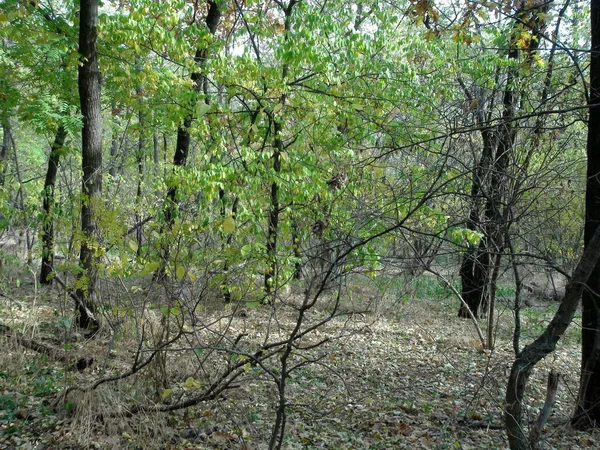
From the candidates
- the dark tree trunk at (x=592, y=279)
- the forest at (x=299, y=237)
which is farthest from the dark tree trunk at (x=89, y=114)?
the dark tree trunk at (x=592, y=279)

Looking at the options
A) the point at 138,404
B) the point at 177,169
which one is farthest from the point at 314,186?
the point at 138,404

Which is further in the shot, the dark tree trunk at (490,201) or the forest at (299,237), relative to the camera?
the dark tree trunk at (490,201)

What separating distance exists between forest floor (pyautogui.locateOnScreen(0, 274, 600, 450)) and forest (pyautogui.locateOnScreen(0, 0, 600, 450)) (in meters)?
0.03

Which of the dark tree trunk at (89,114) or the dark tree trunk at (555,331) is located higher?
the dark tree trunk at (89,114)

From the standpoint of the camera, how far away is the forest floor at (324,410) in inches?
152

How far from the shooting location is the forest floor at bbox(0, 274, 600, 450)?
152 inches

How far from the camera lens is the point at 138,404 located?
394cm

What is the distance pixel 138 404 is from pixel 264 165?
4029mm

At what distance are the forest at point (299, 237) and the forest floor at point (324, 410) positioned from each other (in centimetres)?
3

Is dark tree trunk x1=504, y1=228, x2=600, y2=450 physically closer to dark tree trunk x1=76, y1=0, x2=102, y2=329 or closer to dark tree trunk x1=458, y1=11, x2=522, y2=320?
dark tree trunk x1=458, y1=11, x2=522, y2=320

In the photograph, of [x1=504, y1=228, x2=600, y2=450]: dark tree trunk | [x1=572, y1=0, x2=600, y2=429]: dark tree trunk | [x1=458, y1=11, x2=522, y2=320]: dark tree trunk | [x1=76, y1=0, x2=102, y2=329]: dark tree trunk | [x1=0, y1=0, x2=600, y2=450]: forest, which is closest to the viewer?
→ [x1=504, y1=228, x2=600, y2=450]: dark tree trunk

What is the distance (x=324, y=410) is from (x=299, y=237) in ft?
8.39

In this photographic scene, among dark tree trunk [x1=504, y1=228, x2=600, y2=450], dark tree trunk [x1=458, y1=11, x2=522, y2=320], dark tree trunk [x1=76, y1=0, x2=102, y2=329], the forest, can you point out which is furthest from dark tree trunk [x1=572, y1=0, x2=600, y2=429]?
dark tree trunk [x1=76, y1=0, x2=102, y2=329]

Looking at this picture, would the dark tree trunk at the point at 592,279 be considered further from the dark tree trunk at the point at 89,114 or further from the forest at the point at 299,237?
the dark tree trunk at the point at 89,114
